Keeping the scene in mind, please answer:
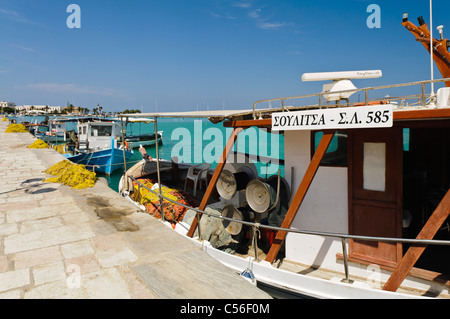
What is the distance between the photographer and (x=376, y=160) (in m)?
5.22

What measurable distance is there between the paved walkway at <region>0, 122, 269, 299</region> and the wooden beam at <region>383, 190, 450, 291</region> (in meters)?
2.26

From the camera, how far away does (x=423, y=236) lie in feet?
13.4

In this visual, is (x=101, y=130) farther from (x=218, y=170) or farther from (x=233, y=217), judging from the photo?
(x=233, y=217)

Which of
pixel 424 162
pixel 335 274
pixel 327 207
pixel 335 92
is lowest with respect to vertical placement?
pixel 335 274

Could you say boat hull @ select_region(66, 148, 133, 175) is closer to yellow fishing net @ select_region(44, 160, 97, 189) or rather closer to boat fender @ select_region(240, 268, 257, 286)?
yellow fishing net @ select_region(44, 160, 97, 189)

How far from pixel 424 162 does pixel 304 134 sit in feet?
9.71

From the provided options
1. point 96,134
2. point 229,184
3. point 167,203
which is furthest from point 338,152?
point 96,134

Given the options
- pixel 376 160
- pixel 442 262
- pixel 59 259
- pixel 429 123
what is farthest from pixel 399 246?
pixel 59 259

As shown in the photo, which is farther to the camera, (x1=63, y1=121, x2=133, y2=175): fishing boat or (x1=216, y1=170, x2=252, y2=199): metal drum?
(x1=63, y1=121, x2=133, y2=175): fishing boat

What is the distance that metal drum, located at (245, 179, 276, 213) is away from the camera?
19.2 ft

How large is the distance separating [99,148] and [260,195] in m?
22.6

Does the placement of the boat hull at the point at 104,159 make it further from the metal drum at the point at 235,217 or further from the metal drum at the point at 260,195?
the metal drum at the point at 260,195

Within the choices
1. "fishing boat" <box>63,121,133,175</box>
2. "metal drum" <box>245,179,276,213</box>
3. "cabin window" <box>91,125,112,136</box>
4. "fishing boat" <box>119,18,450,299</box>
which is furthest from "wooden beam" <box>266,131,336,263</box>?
"cabin window" <box>91,125,112,136</box>
